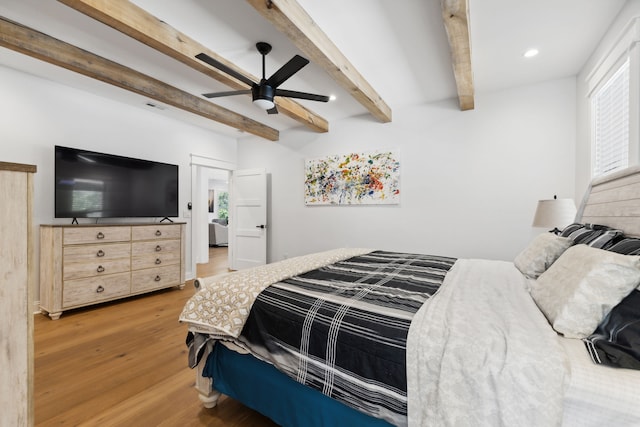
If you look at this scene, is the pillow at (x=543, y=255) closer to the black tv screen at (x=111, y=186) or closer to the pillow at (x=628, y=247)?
the pillow at (x=628, y=247)

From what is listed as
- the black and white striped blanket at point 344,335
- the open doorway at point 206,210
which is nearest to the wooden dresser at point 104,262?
the open doorway at point 206,210

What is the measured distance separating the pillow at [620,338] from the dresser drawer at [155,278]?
4141 millimetres

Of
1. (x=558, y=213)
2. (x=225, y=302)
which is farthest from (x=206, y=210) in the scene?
(x=558, y=213)

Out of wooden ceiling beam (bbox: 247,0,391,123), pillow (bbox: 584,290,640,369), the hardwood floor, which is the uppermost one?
wooden ceiling beam (bbox: 247,0,391,123)

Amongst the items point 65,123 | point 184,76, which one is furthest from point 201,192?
point 184,76

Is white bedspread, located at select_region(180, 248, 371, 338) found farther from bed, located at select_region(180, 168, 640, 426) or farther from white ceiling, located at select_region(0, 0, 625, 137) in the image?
white ceiling, located at select_region(0, 0, 625, 137)

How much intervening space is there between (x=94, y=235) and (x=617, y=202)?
4562mm

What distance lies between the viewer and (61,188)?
3.10 meters

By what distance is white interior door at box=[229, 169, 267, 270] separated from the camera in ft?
16.2

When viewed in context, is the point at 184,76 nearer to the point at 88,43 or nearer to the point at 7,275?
the point at 88,43

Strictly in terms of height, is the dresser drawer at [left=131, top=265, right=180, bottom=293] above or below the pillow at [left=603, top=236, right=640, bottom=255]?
below

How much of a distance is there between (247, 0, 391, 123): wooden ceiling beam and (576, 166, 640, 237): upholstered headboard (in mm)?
2087

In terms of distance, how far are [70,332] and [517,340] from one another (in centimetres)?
346

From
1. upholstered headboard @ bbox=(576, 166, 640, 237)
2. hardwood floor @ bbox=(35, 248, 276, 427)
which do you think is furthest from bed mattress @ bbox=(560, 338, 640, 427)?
hardwood floor @ bbox=(35, 248, 276, 427)
